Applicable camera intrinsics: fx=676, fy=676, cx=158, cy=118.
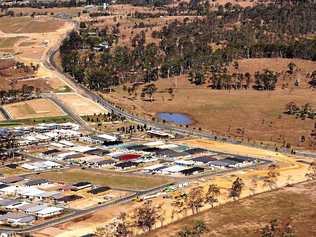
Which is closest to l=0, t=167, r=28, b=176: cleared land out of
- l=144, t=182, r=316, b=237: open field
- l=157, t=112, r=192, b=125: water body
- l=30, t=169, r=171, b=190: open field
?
l=30, t=169, r=171, b=190: open field

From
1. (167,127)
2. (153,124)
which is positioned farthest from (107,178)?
(153,124)

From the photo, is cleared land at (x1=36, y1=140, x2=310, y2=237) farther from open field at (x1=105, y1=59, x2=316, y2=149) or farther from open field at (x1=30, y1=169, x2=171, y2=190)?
A: open field at (x1=105, y1=59, x2=316, y2=149)

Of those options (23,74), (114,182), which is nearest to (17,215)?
(114,182)

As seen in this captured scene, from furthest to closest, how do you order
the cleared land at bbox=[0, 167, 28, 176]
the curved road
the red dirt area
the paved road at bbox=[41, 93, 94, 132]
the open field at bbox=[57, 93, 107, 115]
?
the red dirt area → the open field at bbox=[57, 93, 107, 115] → the paved road at bbox=[41, 93, 94, 132] → the curved road → the cleared land at bbox=[0, 167, 28, 176]

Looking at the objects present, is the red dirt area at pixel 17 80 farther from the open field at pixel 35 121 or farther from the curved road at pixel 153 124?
the open field at pixel 35 121

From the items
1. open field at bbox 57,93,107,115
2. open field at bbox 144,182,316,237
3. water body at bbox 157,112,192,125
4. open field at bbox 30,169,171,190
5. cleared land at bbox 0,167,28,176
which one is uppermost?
open field at bbox 144,182,316,237

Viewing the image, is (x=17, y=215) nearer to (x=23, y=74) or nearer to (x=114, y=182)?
(x=114, y=182)
